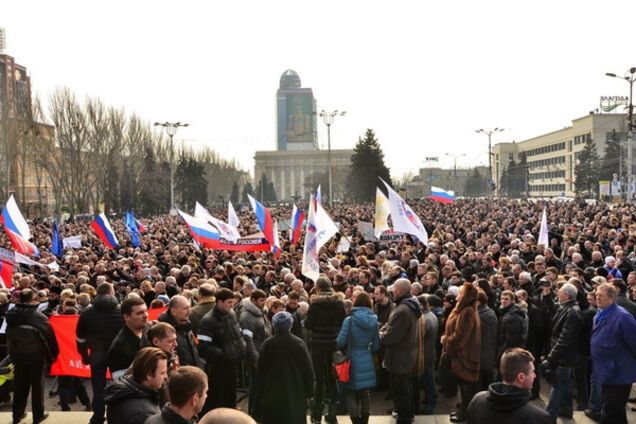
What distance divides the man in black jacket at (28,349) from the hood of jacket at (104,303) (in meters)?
0.75

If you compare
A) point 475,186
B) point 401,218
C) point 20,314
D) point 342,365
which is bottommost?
point 342,365

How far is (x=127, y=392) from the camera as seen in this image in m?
3.84

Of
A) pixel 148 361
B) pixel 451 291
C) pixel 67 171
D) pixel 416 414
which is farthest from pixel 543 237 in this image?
pixel 67 171

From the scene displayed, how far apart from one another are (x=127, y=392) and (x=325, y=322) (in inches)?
131

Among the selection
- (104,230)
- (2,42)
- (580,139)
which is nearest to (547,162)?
(580,139)

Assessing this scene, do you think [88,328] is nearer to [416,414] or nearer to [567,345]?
[416,414]

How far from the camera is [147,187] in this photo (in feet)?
217

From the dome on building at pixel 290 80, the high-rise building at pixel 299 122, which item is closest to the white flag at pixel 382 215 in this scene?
the high-rise building at pixel 299 122

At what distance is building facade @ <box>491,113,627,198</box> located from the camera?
98625mm

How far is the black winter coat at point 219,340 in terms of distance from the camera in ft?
20.5

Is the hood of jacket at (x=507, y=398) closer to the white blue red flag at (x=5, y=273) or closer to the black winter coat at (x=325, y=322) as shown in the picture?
the black winter coat at (x=325, y=322)

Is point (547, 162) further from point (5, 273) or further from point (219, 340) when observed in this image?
point (219, 340)

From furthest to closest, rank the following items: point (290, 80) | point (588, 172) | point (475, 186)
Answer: point (290, 80)
point (475, 186)
point (588, 172)

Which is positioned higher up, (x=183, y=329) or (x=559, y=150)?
(x=559, y=150)
